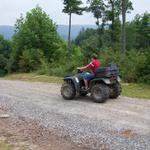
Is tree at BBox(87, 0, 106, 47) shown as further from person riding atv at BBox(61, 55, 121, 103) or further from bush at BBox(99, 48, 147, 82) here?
person riding atv at BBox(61, 55, 121, 103)

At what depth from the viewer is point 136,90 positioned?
53.5 feet

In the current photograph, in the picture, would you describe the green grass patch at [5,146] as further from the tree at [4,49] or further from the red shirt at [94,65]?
the tree at [4,49]

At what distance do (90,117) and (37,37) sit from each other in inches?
1058

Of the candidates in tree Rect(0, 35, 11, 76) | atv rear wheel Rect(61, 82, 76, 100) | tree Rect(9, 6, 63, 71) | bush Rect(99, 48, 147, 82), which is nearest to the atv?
atv rear wheel Rect(61, 82, 76, 100)

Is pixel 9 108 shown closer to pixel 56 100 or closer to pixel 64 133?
pixel 56 100

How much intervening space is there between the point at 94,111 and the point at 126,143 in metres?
3.45

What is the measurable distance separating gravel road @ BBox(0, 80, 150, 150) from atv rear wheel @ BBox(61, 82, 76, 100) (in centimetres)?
24

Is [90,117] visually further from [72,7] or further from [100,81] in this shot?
[72,7]

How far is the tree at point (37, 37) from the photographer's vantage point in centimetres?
3591

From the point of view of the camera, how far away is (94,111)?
11.9 m

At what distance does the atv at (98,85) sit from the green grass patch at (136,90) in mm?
1205

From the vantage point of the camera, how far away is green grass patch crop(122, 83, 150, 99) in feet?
48.9

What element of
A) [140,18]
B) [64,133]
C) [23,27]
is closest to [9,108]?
[64,133]

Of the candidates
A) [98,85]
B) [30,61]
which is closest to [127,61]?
[98,85]
